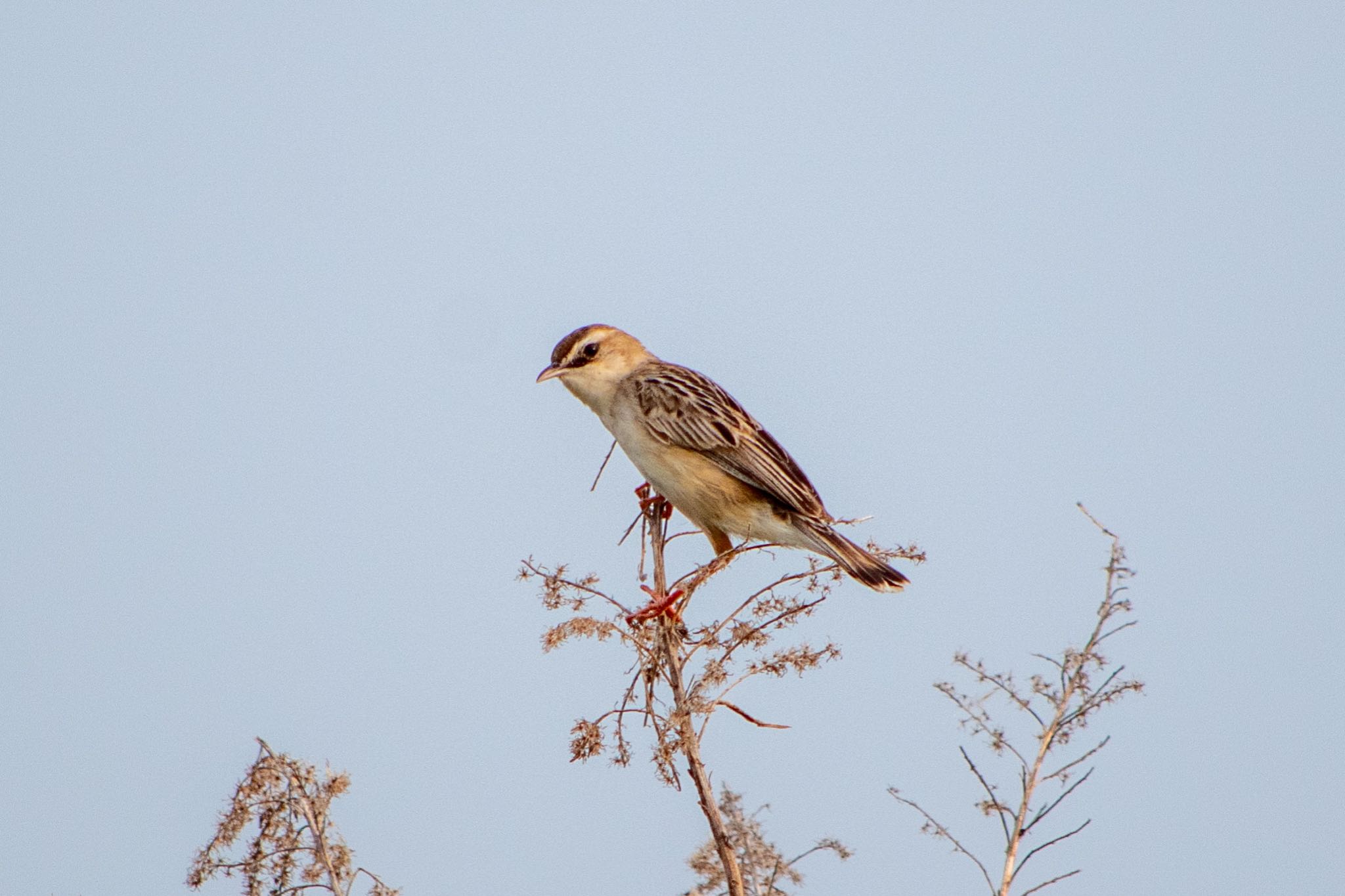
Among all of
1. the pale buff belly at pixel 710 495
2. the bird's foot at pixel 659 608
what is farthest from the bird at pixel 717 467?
the bird's foot at pixel 659 608

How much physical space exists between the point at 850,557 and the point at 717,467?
94 cm

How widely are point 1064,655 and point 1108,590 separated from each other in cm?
27

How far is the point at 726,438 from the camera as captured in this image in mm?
7480

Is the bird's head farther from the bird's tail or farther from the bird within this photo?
the bird's tail

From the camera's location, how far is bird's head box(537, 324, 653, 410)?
26.0 ft

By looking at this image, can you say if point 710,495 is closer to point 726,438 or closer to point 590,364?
point 726,438

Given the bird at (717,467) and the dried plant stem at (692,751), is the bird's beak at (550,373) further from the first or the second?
the dried plant stem at (692,751)

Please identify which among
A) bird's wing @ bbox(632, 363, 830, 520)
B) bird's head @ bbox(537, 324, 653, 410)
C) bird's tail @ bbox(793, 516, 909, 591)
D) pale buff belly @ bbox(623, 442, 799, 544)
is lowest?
bird's tail @ bbox(793, 516, 909, 591)

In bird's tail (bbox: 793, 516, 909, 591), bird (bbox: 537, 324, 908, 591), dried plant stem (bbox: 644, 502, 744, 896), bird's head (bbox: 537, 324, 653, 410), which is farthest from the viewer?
bird's head (bbox: 537, 324, 653, 410)

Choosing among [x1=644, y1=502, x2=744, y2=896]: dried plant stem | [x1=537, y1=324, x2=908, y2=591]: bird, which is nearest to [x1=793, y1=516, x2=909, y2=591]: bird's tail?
[x1=537, y1=324, x2=908, y2=591]: bird

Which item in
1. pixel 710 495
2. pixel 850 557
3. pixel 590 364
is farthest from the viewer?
pixel 590 364

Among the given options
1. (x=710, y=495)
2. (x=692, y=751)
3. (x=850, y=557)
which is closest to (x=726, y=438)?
(x=710, y=495)

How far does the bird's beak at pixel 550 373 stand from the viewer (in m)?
7.87

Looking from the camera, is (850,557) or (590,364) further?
(590,364)
